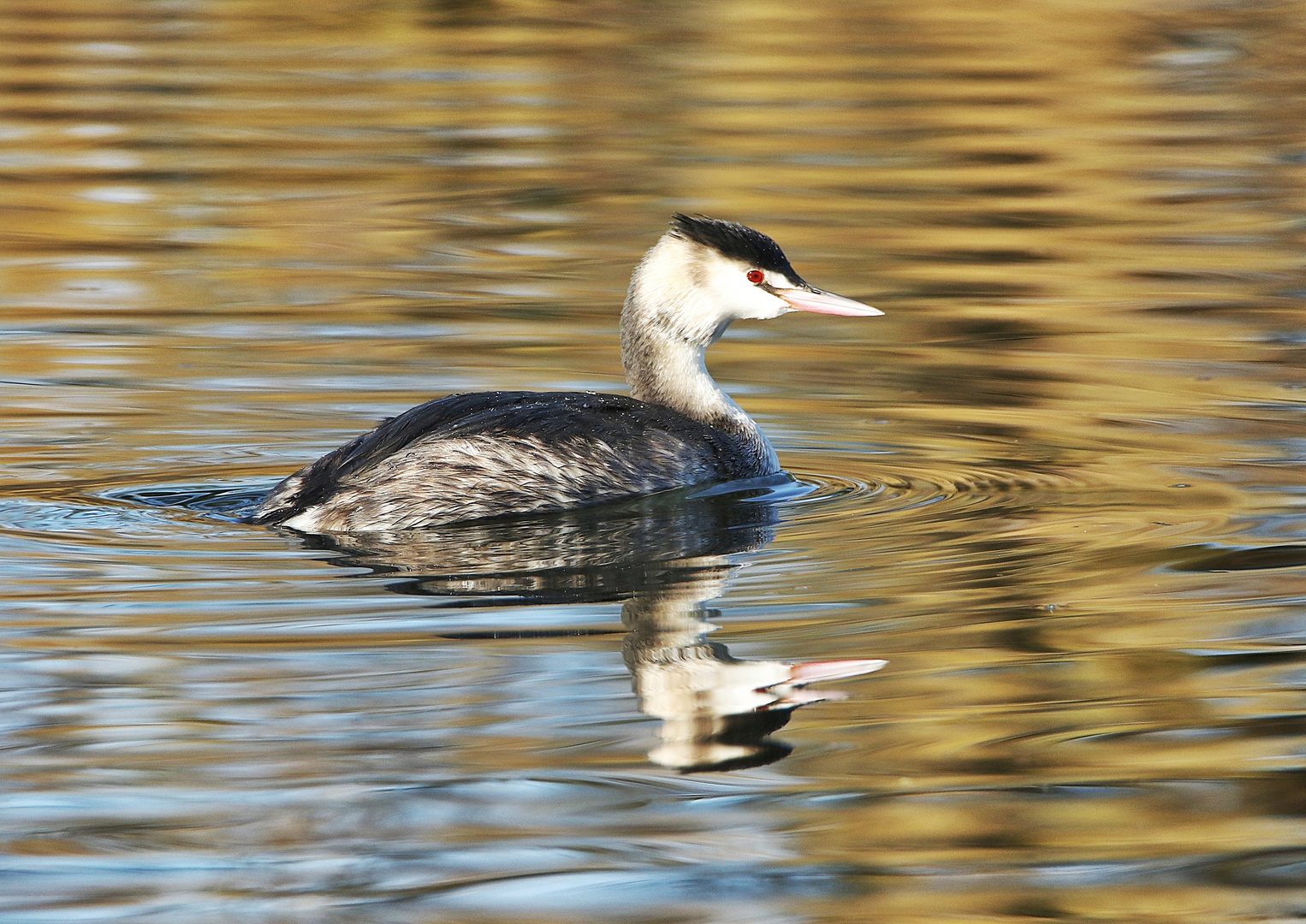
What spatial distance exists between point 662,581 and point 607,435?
3.62 feet

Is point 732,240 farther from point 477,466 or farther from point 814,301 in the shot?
point 477,466

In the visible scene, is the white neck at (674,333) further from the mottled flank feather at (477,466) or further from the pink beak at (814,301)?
the mottled flank feather at (477,466)

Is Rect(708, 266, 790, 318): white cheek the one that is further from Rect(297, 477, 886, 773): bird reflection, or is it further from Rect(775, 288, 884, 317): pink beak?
Rect(297, 477, 886, 773): bird reflection

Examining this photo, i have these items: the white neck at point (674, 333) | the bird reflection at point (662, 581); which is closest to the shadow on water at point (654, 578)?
the bird reflection at point (662, 581)

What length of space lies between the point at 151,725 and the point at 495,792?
93 cm

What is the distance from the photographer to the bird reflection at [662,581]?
467 cm

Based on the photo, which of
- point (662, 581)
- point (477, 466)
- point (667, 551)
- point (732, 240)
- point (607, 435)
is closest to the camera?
point (662, 581)

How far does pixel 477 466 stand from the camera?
21.8 feet

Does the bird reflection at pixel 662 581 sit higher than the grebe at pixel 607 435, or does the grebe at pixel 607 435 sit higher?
the grebe at pixel 607 435

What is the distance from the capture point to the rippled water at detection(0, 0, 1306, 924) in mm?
3893

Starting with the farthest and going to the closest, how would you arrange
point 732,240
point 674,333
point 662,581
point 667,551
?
point 674,333 < point 732,240 < point 667,551 < point 662,581

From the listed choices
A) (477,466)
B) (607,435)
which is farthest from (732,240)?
(477,466)

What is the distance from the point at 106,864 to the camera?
380 cm

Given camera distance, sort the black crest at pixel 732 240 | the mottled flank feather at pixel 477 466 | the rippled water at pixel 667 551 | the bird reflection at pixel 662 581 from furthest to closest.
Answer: the black crest at pixel 732 240
the mottled flank feather at pixel 477 466
the bird reflection at pixel 662 581
the rippled water at pixel 667 551
